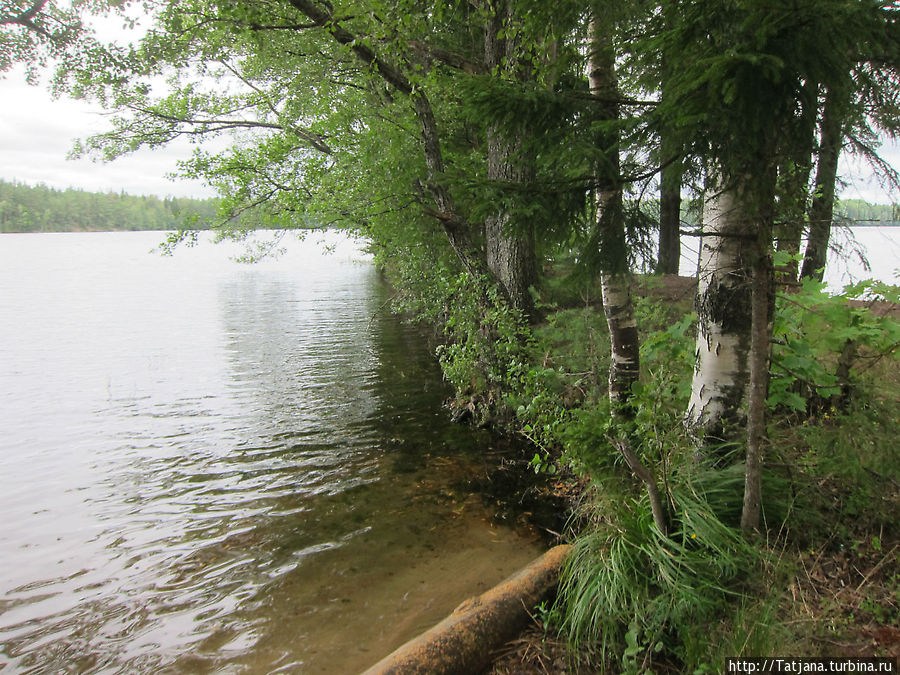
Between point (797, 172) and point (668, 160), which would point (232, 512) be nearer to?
point (668, 160)

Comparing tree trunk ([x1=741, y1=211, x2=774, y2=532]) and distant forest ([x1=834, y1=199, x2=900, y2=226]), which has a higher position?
distant forest ([x1=834, y1=199, x2=900, y2=226])

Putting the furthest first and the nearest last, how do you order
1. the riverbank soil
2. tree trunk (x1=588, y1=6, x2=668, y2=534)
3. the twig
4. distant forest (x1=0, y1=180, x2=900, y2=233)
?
distant forest (x1=0, y1=180, x2=900, y2=233)
tree trunk (x1=588, y1=6, x2=668, y2=534)
the twig
the riverbank soil

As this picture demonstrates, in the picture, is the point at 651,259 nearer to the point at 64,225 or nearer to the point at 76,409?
the point at 76,409

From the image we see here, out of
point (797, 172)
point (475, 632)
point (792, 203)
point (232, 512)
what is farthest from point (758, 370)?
point (232, 512)

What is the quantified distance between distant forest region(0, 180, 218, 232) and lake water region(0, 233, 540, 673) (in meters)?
95.8

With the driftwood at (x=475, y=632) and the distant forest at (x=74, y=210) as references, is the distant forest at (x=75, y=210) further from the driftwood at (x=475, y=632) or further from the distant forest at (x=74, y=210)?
the driftwood at (x=475, y=632)

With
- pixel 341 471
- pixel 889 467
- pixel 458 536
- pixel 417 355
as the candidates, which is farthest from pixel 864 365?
pixel 417 355

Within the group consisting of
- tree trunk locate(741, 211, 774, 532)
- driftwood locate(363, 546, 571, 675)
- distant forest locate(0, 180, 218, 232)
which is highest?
distant forest locate(0, 180, 218, 232)

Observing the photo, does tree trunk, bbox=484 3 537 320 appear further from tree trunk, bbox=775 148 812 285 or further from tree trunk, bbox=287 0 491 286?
tree trunk, bbox=775 148 812 285

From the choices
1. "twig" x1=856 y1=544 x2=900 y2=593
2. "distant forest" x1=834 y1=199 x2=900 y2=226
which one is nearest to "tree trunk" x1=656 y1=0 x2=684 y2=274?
"distant forest" x1=834 y1=199 x2=900 y2=226

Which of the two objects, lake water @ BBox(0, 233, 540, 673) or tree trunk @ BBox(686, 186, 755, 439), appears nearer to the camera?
tree trunk @ BBox(686, 186, 755, 439)

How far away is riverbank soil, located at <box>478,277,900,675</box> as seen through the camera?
267cm

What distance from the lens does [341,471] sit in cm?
736

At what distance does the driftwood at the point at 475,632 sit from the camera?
3279 millimetres
